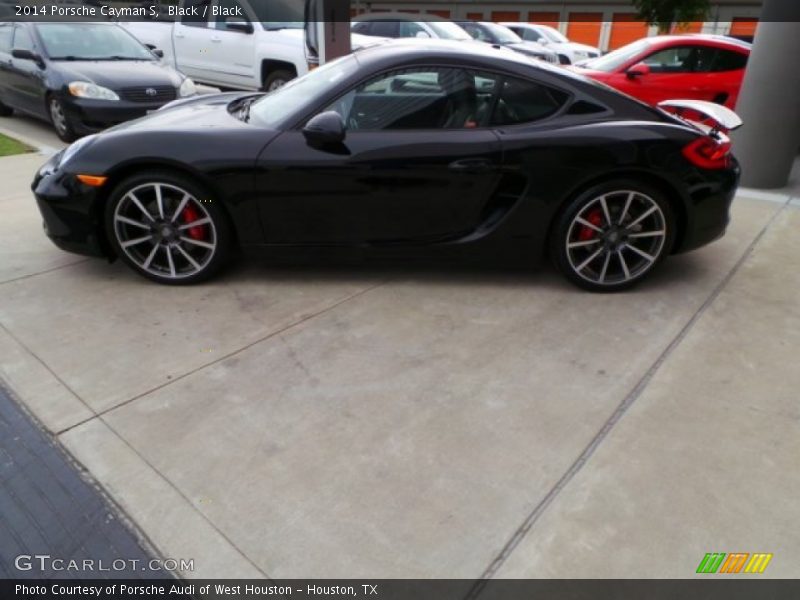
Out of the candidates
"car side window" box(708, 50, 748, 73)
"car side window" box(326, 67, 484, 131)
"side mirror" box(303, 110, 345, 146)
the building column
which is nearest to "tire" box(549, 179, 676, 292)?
"car side window" box(326, 67, 484, 131)

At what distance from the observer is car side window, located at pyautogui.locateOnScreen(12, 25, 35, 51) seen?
7625 mm

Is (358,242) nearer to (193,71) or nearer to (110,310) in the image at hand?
(110,310)

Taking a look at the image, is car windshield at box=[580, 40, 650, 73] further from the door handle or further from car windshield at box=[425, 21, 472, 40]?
the door handle

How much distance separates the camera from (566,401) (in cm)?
261

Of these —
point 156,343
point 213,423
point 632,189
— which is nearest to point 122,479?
point 213,423

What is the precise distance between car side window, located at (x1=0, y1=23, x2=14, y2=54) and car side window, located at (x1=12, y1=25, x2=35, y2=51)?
19cm

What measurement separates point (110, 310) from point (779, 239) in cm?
474

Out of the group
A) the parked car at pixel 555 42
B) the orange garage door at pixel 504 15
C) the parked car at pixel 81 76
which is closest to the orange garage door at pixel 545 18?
the orange garage door at pixel 504 15

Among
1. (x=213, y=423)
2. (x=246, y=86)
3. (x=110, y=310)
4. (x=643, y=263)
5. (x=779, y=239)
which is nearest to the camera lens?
(x=213, y=423)

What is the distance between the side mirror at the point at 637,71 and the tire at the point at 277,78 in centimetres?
477

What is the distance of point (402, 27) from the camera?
1236cm

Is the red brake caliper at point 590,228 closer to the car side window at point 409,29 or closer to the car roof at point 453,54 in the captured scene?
the car roof at point 453,54

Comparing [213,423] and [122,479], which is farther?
[213,423]

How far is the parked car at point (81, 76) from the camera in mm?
6781
